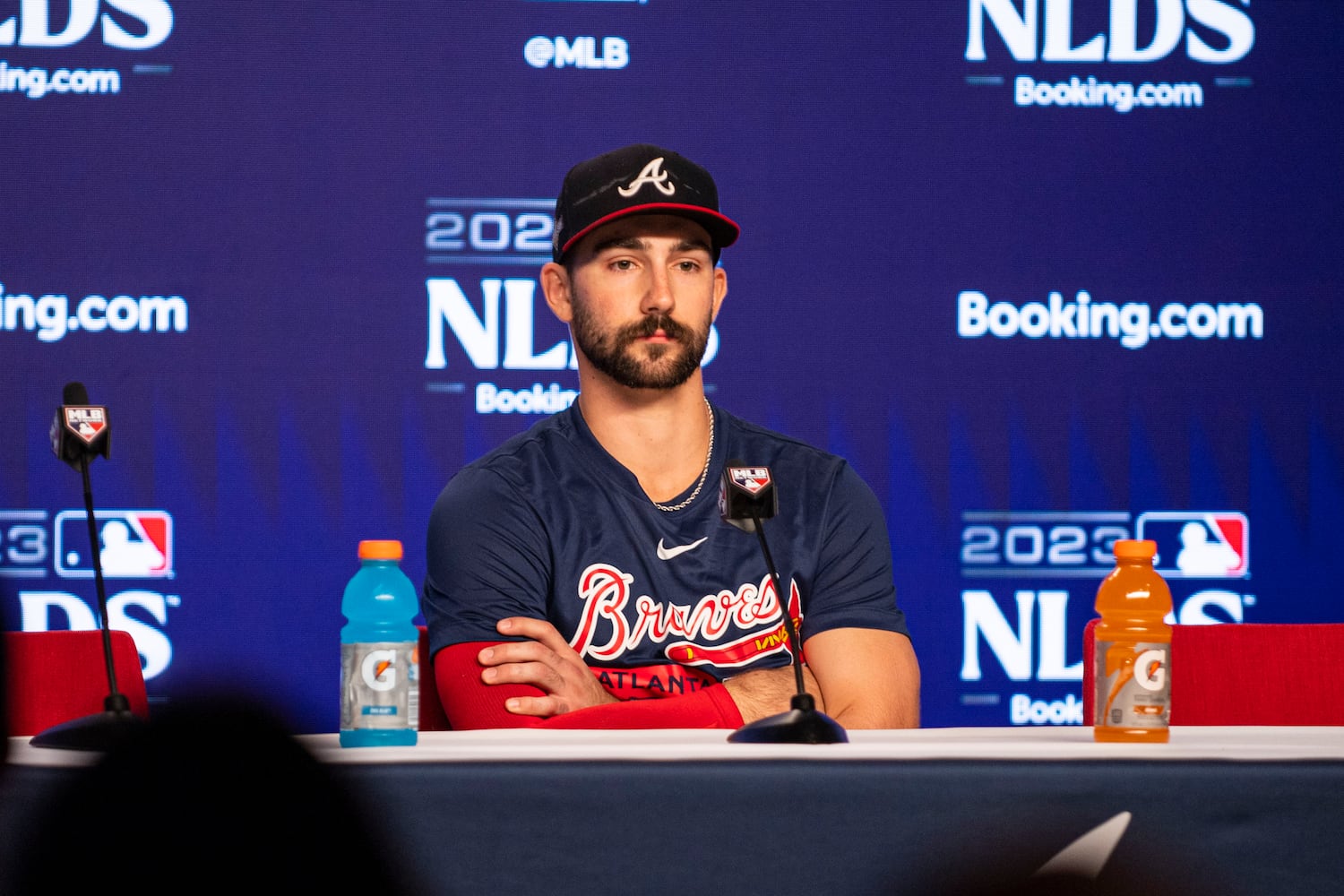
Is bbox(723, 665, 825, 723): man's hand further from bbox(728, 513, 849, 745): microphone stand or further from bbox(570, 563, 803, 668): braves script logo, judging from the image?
bbox(728, 513, 849, 745): microphone stand

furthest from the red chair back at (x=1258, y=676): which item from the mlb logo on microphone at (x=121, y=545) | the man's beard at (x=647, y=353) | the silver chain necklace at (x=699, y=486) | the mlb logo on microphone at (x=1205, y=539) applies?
the mlb logo on microphone at (x=121, y=545)

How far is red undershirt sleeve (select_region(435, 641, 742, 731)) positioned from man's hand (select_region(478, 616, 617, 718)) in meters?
0.01

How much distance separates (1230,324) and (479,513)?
2003 millimetres

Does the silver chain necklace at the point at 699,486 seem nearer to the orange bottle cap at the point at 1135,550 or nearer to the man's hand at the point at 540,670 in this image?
the man's hand at the point at 540,670

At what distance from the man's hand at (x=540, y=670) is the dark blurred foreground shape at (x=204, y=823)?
4.35 ft

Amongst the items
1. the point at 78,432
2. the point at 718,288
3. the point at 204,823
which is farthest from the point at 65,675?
the point at 204,823

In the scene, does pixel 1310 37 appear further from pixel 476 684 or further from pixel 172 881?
pixel 172 881

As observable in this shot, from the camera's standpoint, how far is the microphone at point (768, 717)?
1.15 metres

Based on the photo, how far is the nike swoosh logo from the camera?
200 centimetres

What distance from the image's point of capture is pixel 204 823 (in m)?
0.42

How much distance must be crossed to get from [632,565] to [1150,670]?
885mm

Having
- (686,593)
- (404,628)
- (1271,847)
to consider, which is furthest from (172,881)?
(686,593)

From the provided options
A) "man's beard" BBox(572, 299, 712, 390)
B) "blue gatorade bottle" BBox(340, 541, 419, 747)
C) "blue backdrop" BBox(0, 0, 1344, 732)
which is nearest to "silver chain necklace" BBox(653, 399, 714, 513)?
"man's beard" BBox(572, 299, 712, 390)

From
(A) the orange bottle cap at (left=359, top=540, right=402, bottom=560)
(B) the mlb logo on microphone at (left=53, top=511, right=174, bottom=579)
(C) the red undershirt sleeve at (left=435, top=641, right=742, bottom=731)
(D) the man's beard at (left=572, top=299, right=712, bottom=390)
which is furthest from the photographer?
(B) the mlb logo on microphone at (left=53, top=511, right=174, bottom=579)
